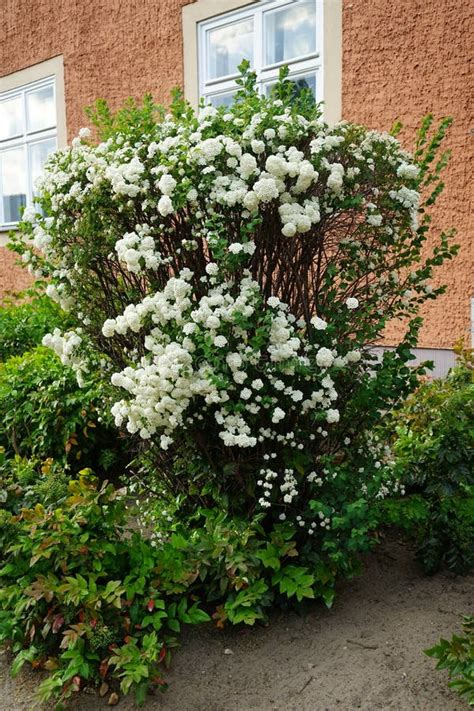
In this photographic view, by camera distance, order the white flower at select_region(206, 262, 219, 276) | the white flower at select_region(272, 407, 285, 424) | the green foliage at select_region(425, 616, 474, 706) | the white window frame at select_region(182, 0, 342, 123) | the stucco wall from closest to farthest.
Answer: the green foliage at select_region(425, 616, 474, 706)
the white flower at select_region(272, 407, 285, 424)
the white flower at select_region(206, 262, 219, 276)
the stucco wall
the white window frame at select_region(182, 0, 342, 123)

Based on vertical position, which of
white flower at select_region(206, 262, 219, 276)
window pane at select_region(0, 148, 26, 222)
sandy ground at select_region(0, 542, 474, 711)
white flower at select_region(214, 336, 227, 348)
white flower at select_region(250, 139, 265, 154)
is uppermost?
window pane at select_region(0, 148, 26, 222)

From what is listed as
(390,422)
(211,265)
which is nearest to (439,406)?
(390,422)

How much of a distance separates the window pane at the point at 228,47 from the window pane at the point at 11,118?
3.66 metres

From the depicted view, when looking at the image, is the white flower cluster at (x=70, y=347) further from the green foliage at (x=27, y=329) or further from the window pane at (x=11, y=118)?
the window pane at (x=11, y=118)

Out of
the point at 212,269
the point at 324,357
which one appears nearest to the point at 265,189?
the point at 212,269

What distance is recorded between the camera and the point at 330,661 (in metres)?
2.67

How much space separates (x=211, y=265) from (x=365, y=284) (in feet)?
2.70

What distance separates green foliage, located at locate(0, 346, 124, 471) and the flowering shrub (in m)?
0.94

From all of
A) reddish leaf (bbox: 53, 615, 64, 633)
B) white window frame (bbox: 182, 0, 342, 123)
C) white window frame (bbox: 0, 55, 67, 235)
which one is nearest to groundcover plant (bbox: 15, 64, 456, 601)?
reddish leaf (bbox: 53, 615, 64, 633)

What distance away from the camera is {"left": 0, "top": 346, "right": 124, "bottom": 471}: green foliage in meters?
4.26

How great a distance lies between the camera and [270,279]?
10.2 ft

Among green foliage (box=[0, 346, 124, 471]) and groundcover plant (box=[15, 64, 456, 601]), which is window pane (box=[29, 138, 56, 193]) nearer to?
green foliage (box=[0, 346, 124, 471])

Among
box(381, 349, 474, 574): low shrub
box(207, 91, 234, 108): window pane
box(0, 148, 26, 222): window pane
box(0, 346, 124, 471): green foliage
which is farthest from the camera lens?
box(0, 148, 26, 222): window pane

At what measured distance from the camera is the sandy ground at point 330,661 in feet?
8.11
